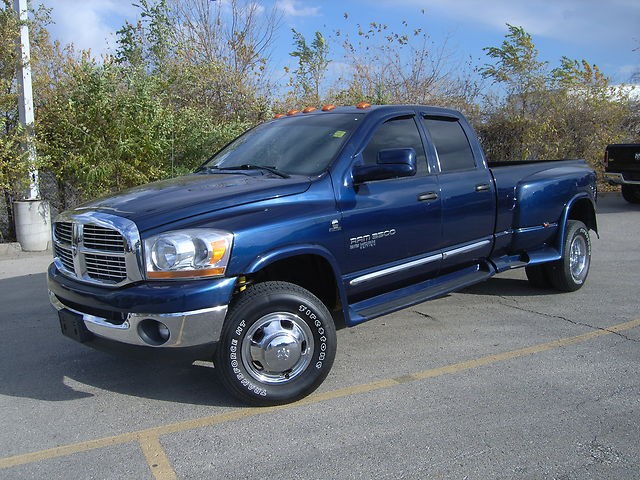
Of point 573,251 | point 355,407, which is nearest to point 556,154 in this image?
point 573,251

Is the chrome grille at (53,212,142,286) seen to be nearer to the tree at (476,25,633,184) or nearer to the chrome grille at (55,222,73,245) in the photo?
the chrome grille at (55,222,73,245)

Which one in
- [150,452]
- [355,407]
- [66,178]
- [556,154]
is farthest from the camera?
[556,154]

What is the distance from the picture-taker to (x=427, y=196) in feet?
15.8

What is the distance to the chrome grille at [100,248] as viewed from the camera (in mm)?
3516

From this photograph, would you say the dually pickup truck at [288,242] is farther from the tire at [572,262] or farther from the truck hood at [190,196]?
the tire at [572,262]

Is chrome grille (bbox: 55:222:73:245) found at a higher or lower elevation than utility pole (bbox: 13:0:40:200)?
lower

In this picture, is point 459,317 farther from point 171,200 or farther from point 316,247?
point 171,200

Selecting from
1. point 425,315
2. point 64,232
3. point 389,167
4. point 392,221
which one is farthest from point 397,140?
point 64,232

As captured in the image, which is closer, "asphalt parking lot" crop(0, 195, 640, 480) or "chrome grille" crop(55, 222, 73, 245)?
"asphalt parking lot" crop(0, 195, 640, 480)

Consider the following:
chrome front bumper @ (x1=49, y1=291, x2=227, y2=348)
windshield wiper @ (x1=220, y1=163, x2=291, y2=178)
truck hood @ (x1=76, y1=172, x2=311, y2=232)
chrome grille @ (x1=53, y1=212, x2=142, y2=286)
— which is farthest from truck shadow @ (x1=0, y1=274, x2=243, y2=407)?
windshield wiper @ (x1=220, y1=163, x2=291, y2=178)

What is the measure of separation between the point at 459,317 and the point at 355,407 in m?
2.28

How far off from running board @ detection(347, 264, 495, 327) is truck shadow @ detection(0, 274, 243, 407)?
113 cm

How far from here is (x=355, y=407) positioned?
12.6 feet

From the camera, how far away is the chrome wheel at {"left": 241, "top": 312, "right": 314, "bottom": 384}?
3.75 metres
